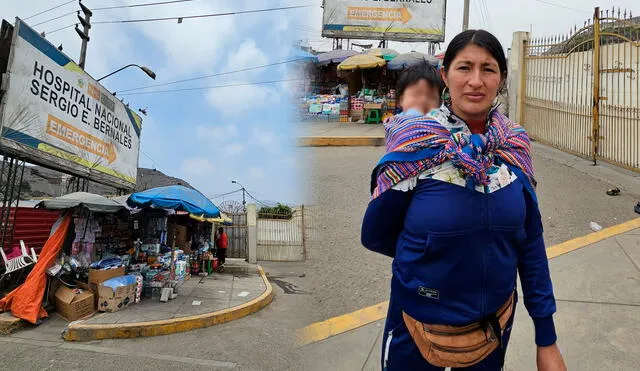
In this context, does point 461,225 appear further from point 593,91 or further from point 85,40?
point 85,40

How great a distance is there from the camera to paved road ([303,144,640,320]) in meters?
3.80

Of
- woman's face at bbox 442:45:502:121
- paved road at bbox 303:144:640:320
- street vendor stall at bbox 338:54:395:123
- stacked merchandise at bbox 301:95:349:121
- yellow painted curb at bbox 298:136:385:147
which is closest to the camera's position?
woman's face at bbox 442:45:502:121

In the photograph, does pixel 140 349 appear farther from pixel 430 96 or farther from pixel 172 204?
pixel 430 96

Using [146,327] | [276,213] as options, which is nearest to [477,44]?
[146,327]

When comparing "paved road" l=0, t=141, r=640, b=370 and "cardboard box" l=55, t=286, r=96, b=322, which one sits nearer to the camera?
"paved road" l=0, t=141, r=640, b=370

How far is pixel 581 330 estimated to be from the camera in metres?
2.90

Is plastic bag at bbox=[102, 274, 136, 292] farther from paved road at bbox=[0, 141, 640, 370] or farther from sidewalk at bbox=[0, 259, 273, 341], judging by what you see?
paved road at bbox=[0, 141, 640, 370]

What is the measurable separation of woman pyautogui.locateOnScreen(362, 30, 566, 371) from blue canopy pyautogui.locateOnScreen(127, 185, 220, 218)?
676cm

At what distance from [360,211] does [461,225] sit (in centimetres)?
413

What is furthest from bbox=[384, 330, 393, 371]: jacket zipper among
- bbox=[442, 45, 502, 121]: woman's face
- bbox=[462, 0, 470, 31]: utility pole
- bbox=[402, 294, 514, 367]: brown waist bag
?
bbox=[462, 0, 470, 31]: utility pole

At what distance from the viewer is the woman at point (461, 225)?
1.26 meters

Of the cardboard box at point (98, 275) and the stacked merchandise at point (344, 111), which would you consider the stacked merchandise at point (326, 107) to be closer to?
the stacked merchandise at point (344, 111)

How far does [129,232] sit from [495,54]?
889 cm

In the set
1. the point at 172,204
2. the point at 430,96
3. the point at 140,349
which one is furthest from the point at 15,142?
the point at 430,96
